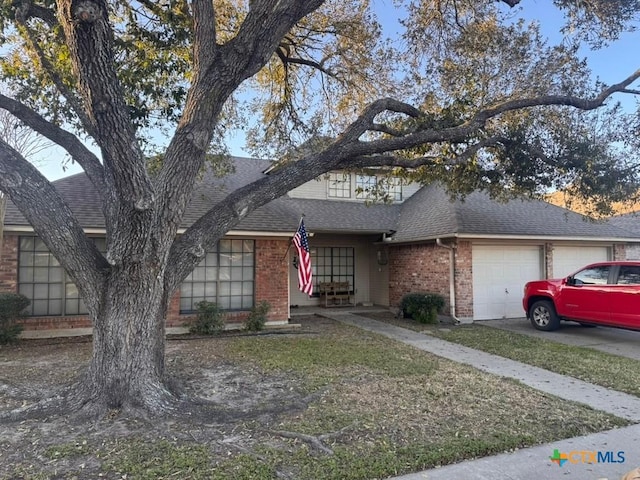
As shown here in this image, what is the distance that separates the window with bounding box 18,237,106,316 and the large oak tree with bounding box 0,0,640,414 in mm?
3235

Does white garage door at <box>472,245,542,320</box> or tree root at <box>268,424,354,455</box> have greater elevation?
white garage door at <box>472,245,542,320</box>

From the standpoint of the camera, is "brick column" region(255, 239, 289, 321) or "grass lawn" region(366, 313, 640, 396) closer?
"grass lawn" region(366, 313, 640, 396)

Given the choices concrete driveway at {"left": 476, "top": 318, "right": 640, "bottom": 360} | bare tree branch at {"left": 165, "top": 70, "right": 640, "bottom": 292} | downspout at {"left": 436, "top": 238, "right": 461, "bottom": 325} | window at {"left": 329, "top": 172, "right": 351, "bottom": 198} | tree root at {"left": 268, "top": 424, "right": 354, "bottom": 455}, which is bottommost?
tree root at {"left": 268, "top": 424, "right": 354, "bottom": 455}

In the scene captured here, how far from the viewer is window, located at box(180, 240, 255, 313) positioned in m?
10.9

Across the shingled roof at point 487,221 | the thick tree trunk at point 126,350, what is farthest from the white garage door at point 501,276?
the thick tree trunk at point 126,350

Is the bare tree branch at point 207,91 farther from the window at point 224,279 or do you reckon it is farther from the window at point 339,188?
the window at point 339,188

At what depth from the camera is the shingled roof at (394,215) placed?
1115cm

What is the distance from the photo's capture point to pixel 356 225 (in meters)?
14.7

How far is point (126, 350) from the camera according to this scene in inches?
200

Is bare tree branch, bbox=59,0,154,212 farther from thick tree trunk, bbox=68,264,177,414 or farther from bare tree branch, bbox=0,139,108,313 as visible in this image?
thick tree trunk, bbox=68,264,177,414

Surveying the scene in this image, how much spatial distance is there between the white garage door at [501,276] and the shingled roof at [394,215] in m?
0.69

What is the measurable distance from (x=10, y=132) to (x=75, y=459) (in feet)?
36.8

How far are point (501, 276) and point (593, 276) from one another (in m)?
2.95

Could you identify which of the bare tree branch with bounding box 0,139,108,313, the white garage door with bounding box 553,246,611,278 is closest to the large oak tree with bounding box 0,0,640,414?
the bare tree branch with bounding box 0,139,108,313
